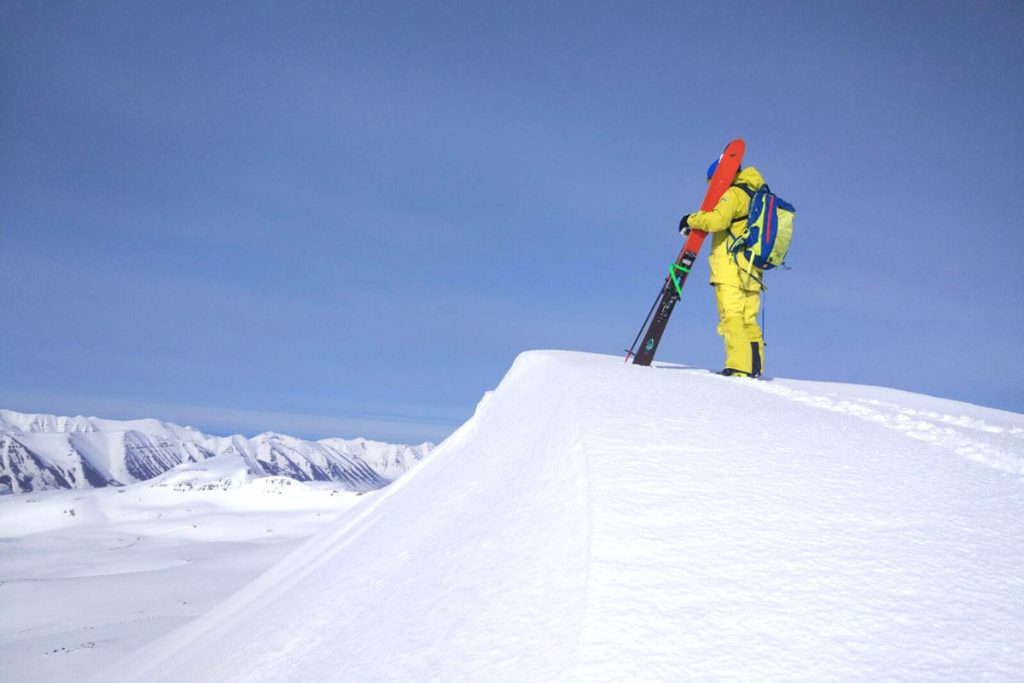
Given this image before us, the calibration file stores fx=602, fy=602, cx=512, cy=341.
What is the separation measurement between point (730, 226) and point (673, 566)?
7.88 meters

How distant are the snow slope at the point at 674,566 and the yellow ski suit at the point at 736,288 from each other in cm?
433

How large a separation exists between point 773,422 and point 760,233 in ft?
17.5

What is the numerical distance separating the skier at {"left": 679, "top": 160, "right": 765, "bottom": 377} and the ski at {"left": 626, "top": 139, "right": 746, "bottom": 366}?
310mm

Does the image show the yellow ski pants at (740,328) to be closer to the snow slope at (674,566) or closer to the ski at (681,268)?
the ski at (681,268)

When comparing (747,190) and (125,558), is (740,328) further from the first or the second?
(125,558)

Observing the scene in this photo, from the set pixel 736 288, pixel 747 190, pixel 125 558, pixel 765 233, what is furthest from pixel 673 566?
pixel 125 558

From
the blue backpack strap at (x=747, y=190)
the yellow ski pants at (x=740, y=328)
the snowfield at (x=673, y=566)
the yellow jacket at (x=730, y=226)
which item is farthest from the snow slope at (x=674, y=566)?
the blue backpack strap at (x=747, y=190)

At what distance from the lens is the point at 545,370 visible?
6684 mm

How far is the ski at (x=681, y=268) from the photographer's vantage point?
9469 millimetres

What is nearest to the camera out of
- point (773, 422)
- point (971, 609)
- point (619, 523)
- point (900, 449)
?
point (971, 609)

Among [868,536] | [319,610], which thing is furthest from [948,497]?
[319,610]

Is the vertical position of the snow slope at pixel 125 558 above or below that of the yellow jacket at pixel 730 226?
below

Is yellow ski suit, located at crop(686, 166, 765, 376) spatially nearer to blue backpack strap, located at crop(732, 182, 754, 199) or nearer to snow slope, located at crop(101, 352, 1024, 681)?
blue backpack strap, located at crop(732, 182, 754, 199)

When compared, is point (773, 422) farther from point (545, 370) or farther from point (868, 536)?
point (545, 370)
